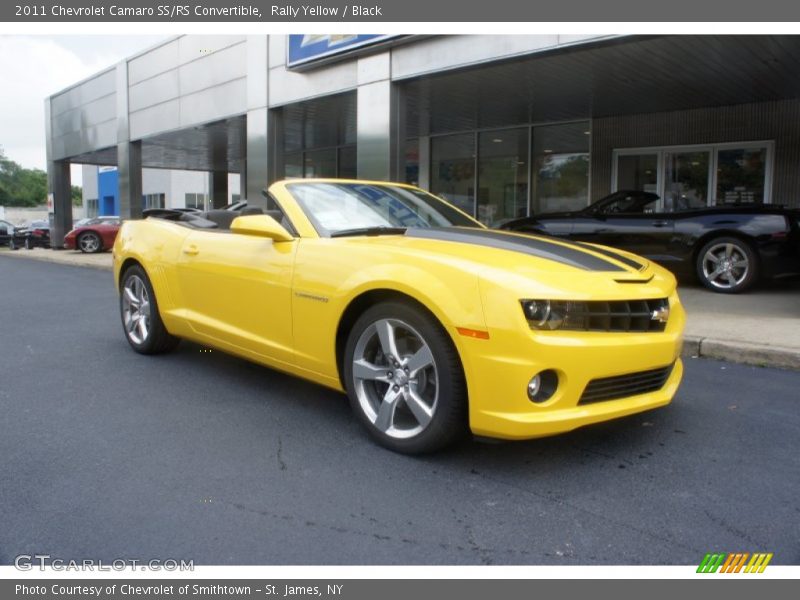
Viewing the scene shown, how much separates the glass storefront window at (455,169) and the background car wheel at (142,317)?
12.4m

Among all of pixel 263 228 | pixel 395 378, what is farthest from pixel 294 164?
pixel 395 378

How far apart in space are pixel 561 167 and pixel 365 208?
12430 mm

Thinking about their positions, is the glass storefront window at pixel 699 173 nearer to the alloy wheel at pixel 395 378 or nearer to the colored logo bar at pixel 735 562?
the alloy wheel at pixel 395 378

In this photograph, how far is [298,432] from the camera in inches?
149

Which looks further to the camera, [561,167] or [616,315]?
[561,167]

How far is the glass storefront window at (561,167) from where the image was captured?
15516 mm

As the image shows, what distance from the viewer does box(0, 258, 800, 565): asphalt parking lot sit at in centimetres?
252

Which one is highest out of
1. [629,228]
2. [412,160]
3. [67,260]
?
[412,160]

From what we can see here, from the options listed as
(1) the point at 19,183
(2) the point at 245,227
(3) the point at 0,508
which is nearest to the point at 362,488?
(3) the point at 0,508

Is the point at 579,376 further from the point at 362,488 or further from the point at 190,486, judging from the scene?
the point at 190,486

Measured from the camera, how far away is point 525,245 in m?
3.67

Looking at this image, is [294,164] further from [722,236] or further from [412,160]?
[722,236]

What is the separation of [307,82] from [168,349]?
7770 mm

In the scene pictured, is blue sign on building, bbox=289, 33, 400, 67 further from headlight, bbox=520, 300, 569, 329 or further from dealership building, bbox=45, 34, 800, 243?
headlight, bbox=520, 300, 569, 329
